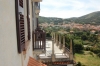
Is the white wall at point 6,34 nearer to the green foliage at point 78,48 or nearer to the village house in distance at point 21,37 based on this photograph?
the village house in distance at point 21,37

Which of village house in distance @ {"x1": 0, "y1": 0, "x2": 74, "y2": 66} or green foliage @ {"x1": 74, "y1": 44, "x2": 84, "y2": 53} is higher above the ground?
village house in distance @ {"x1": 0, "y1": 0, "x2": 74, "y2": 66}

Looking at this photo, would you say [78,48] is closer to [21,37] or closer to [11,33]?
[21,37]

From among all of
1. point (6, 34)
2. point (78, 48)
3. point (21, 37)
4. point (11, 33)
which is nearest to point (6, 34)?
point (6, 34)

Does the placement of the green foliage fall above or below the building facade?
below

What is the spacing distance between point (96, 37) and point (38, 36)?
4637 centimetres

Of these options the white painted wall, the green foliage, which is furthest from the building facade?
the green foliage

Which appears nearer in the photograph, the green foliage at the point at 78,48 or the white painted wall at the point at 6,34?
the white painted wall at the point at 6,34

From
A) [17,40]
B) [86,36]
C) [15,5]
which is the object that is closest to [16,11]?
[15,5]

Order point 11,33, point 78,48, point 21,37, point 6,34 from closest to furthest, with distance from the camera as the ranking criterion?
point 6,34, point 11,33, point 21,37, point 78,48

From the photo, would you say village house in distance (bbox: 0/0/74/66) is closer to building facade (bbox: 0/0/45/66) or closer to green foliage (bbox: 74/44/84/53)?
building facade (bbox: 0/0/45/66)

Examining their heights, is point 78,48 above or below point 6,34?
below

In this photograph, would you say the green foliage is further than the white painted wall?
Yes

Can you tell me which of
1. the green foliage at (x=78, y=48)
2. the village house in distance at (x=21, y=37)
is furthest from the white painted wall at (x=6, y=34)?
the green foliage at (x=78, y=48)

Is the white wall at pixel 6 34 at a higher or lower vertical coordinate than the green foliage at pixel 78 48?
higher
